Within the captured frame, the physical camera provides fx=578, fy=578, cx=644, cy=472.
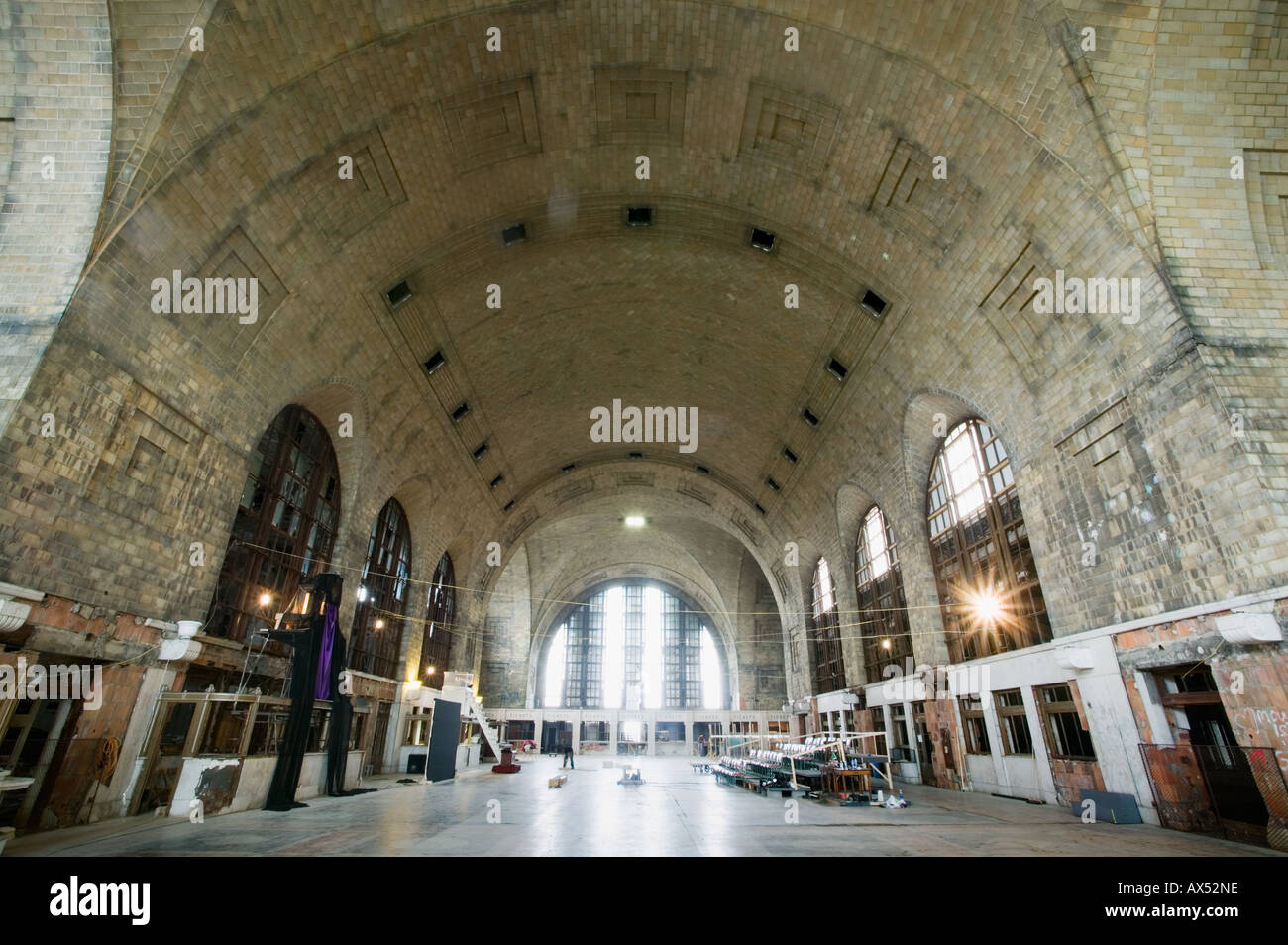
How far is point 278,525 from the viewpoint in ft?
40.5

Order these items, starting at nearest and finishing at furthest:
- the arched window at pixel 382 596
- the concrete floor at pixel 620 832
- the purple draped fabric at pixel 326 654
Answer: the concrete floor at pixel 620 832, the purple draped fabric at pixel 326 654, the arched window at pixel 382 596

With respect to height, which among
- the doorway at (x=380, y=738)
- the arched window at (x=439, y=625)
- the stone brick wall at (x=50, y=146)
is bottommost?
the doorway at (x=380, y=738)

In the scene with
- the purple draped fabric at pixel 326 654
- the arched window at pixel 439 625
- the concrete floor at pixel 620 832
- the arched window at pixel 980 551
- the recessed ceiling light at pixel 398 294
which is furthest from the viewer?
the arched window at pixel 439 625

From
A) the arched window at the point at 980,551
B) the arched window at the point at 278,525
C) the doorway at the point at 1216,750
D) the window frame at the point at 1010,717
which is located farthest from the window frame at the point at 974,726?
the arched window at the point at 278,525

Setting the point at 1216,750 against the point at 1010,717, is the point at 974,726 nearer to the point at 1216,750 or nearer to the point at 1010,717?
the point at 1010,717

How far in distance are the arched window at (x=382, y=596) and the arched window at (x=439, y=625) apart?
61.2 inches

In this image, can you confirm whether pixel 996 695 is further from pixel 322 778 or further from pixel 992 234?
pixel 322 778

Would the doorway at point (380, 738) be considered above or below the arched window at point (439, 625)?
below

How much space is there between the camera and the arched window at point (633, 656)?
39719mm

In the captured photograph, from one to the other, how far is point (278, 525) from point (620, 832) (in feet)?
32.3

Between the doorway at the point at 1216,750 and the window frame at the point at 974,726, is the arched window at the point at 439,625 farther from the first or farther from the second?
the doorway at the point at 1216,750

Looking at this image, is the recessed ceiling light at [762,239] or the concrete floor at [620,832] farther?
the recessed ceiling light at [762,239]

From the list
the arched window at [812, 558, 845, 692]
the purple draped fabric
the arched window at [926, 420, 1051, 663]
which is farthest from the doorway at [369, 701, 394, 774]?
the arched window at [926, 420, 1051, 663]

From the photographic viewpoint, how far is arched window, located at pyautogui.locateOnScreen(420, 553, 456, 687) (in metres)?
20.5
